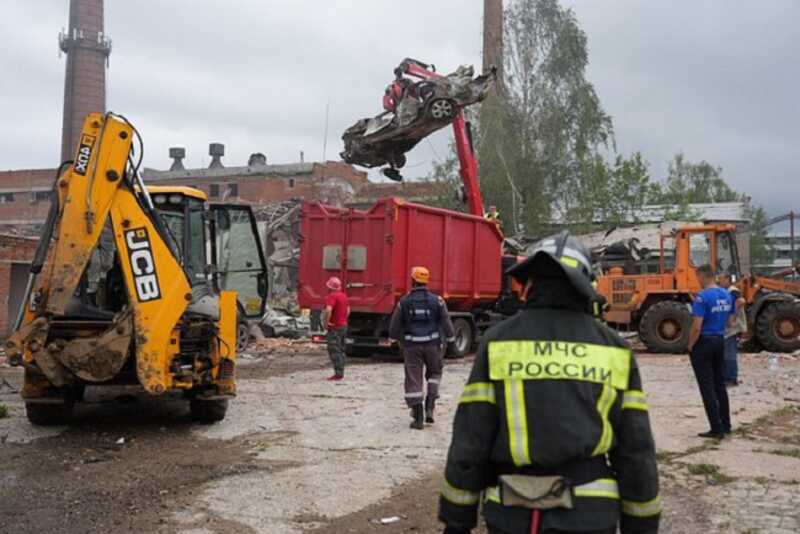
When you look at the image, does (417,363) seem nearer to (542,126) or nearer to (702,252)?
(702,252)

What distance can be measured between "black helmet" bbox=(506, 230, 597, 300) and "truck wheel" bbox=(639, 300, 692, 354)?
1506 centimetres

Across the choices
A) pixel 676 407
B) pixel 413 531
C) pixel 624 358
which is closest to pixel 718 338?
pixel 676 407

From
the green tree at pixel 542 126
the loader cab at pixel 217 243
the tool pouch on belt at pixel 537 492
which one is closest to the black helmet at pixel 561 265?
the tool pouch on belt at pixel 537 492

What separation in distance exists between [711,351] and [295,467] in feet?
13.5

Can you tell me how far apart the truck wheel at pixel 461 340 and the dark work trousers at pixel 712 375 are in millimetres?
8295

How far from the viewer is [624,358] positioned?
8.71ft

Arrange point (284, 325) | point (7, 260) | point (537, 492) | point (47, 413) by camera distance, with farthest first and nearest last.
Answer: point (284, 325), point (7, 260), point (47, 413), point (537, 492)

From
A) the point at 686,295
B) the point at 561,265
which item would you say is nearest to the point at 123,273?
the point at 561,265

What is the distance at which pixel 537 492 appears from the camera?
2.47m

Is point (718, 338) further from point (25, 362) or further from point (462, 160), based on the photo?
point (462, 160)

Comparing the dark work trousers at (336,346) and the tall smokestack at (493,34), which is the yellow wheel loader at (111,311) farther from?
the tall smokestack at (493,34)

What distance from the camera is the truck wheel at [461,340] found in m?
16.1

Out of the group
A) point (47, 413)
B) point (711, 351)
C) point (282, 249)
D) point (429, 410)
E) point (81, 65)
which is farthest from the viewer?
point (81, 65)

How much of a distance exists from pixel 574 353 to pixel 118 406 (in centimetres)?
848
